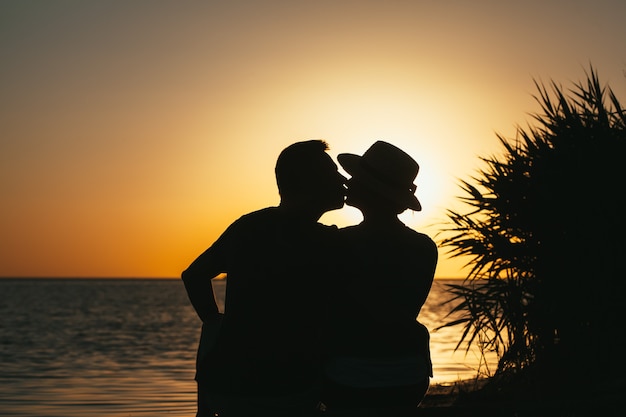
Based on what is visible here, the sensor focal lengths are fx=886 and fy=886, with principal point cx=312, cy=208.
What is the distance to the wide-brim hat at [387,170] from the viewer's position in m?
3.04

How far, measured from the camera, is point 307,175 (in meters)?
2.75

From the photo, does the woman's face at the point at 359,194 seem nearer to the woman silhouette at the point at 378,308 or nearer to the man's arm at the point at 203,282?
the woman silhouette at the point at 378,308

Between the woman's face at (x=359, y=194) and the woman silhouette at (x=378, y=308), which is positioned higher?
the woman's face at (x=359, y=194)

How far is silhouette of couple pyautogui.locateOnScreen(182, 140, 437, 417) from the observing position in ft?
8.57

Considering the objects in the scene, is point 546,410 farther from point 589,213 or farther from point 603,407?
point 589,213

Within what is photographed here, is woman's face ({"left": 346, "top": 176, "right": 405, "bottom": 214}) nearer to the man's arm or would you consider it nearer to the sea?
the man's arm

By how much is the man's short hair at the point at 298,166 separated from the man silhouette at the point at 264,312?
0.9 inches

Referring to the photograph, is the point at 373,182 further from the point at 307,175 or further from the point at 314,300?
the point at 314,300

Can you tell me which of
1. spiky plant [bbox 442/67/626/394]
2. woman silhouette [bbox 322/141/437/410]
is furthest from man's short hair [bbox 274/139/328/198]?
spiky plant [bbox 442/67/626/394]

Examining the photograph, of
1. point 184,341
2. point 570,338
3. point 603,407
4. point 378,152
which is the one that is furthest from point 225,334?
point 184,341

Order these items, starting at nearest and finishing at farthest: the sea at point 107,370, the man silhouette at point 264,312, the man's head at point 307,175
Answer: the man silhouette at point 264,312
the man's head at point 307,175
the sea at point 107,370

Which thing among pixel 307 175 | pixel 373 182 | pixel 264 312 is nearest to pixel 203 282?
pixel 264 312

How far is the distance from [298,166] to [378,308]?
21.0 inches

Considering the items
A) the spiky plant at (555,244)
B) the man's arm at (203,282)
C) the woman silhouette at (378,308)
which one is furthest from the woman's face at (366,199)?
the spiky plant at (555,244)
